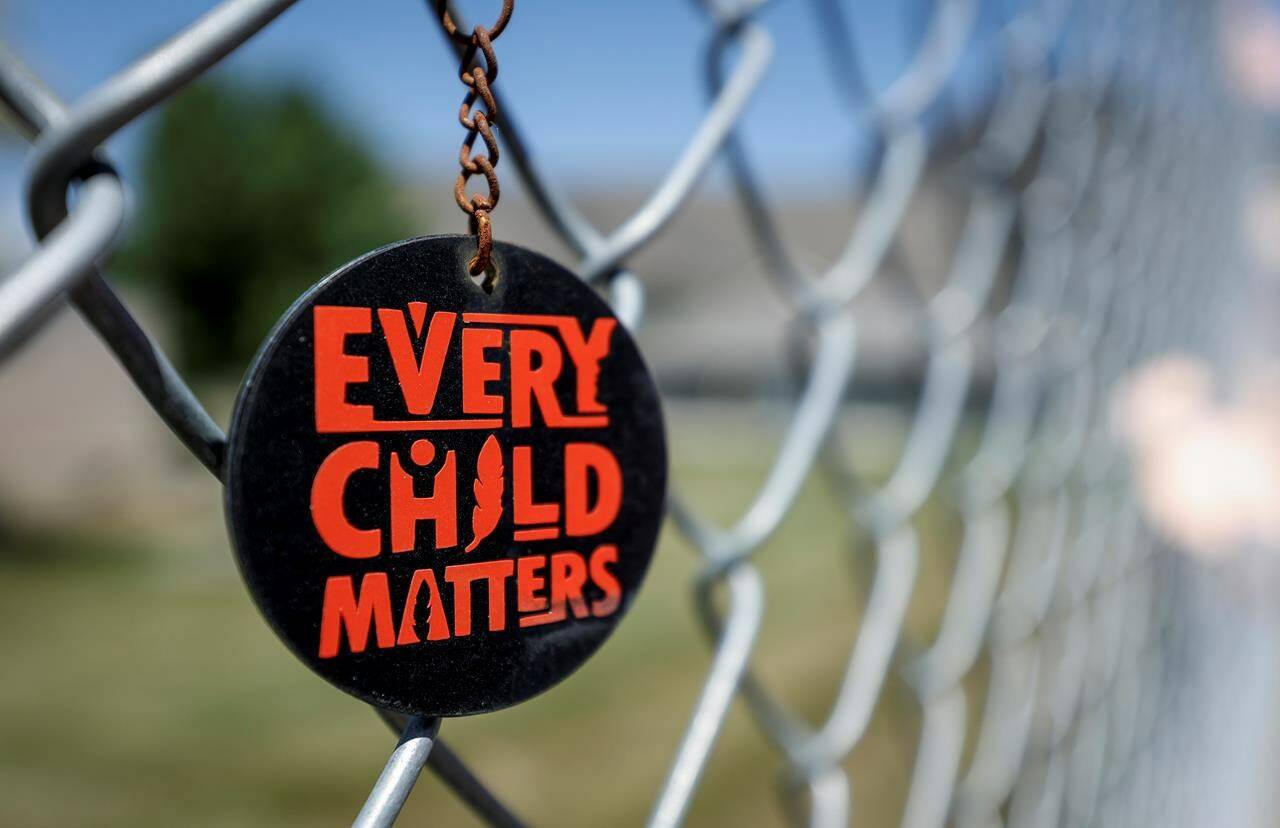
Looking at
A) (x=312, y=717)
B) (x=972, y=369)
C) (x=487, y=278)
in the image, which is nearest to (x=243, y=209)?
(x=312, y=717)

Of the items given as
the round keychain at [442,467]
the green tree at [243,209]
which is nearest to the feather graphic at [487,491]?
the round keychain at [442,467]

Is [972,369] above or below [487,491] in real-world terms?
above

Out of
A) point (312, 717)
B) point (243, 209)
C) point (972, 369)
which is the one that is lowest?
point (312, 717)

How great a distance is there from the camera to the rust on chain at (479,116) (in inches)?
8.1

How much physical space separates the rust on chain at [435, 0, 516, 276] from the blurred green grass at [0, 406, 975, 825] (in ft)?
1.51

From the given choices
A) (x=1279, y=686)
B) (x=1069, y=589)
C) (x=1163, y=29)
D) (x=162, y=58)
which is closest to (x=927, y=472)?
(x=1069, y=589)

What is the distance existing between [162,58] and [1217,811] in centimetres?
136

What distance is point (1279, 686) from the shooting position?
136 cm

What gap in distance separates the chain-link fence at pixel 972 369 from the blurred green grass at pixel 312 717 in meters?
0.08

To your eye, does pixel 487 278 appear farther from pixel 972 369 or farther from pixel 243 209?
pixel 243 209

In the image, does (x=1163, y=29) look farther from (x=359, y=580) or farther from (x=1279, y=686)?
(x=359, y=580)

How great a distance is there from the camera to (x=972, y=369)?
0.75 m

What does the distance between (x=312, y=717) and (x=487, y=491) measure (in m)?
3.26

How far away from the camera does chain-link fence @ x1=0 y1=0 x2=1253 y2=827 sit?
0.19 meters
